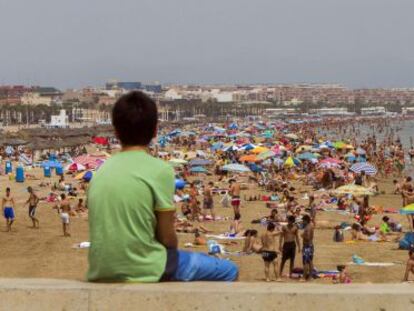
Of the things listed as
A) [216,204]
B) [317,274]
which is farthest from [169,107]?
[317,274]

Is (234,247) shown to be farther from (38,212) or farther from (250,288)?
(250,288)

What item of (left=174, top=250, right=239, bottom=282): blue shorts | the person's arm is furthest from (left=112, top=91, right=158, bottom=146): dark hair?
(left=174, top=250, right=239, bottom=282): blue shorts

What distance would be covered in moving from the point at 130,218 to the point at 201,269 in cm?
34

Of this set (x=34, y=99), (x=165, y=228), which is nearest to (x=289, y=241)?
(x=165, y=228)

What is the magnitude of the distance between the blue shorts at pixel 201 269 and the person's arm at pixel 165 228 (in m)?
0.08

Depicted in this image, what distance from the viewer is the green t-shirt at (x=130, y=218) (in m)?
2.76

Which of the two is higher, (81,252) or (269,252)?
(269,252)

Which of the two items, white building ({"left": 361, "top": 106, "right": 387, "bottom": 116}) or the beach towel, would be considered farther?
white building ({"left": 361, "top": 106, "right": 387, "bottom": 116})

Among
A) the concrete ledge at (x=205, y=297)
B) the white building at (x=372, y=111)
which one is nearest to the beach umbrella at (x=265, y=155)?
the concrete ledge at (x=205, y=297)

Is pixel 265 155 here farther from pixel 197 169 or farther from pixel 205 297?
pixel 205 297

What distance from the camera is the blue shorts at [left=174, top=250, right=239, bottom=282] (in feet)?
9.30

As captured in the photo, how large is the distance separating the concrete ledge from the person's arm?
0.74 ft

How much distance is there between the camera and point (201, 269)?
2.85 metres

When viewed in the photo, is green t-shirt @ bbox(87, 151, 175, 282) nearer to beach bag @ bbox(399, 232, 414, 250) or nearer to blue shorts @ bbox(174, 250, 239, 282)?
blue shorts @ bbox(174, 250, 239, 282)
